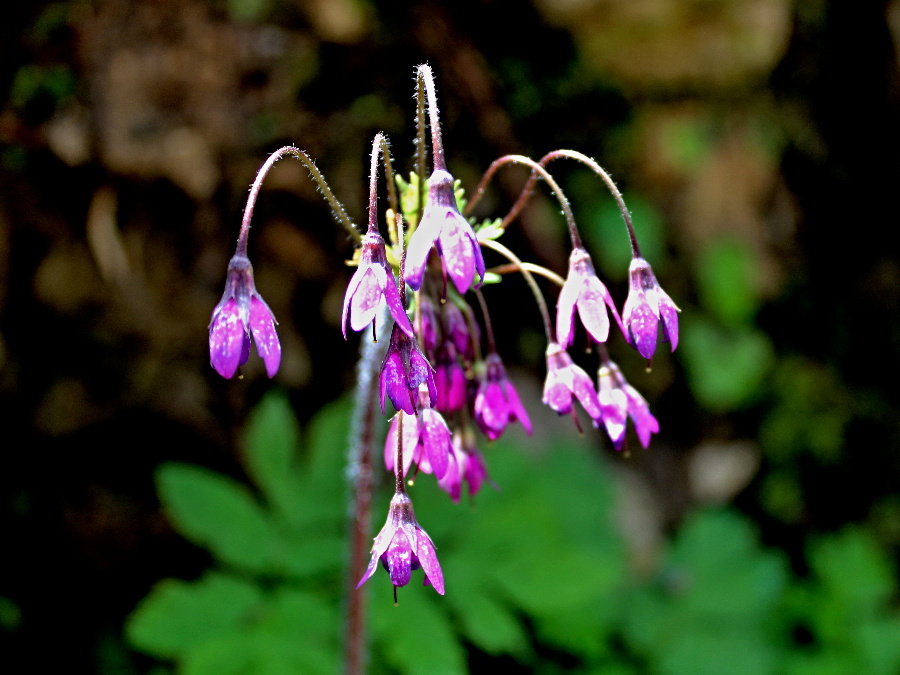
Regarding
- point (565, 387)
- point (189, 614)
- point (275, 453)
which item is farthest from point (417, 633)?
point (565, 387)

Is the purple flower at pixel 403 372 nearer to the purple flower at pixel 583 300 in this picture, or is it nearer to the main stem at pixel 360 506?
the purple flower at pixel 583 300

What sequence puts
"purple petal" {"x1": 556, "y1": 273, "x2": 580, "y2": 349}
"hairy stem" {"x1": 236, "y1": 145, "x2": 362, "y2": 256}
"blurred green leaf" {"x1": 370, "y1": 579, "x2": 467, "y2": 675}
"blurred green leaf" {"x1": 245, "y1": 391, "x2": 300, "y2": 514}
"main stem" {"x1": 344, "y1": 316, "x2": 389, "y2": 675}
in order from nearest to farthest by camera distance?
"hairy stem" {"x1": 236, "y1": 145, "x2": 362, "y2": 256} < "purple petal" {"x1": 556, "y1": 273, "x2": 580, "y2": 349} < "main stem" {"x1": 344, "y1": 316, "x2": 389, "y2": 675} < "blurred green leaf" {"x1": 370, "y1": 579, "x2": 467, "y2": 675} < "blurred green leaf" {"x1": 245, "y1": 391, "x2": 300, "y2": 514}

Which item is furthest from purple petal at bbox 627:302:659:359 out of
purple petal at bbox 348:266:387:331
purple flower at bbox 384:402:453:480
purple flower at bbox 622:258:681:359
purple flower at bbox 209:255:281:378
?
purple flower at bbox 209:255:281:378

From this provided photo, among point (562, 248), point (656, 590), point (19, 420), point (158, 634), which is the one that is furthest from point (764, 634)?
point (19, 420)

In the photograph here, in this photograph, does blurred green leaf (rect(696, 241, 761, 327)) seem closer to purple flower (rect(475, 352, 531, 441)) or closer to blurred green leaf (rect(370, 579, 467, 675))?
blurred green leaf (rect(370, 579, 467, 675))

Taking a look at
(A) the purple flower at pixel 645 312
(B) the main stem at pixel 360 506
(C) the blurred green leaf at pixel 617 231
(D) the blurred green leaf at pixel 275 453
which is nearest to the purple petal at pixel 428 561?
(A) the purple flower at pixel 645 312

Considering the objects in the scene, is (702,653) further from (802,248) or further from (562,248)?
(802,248)
